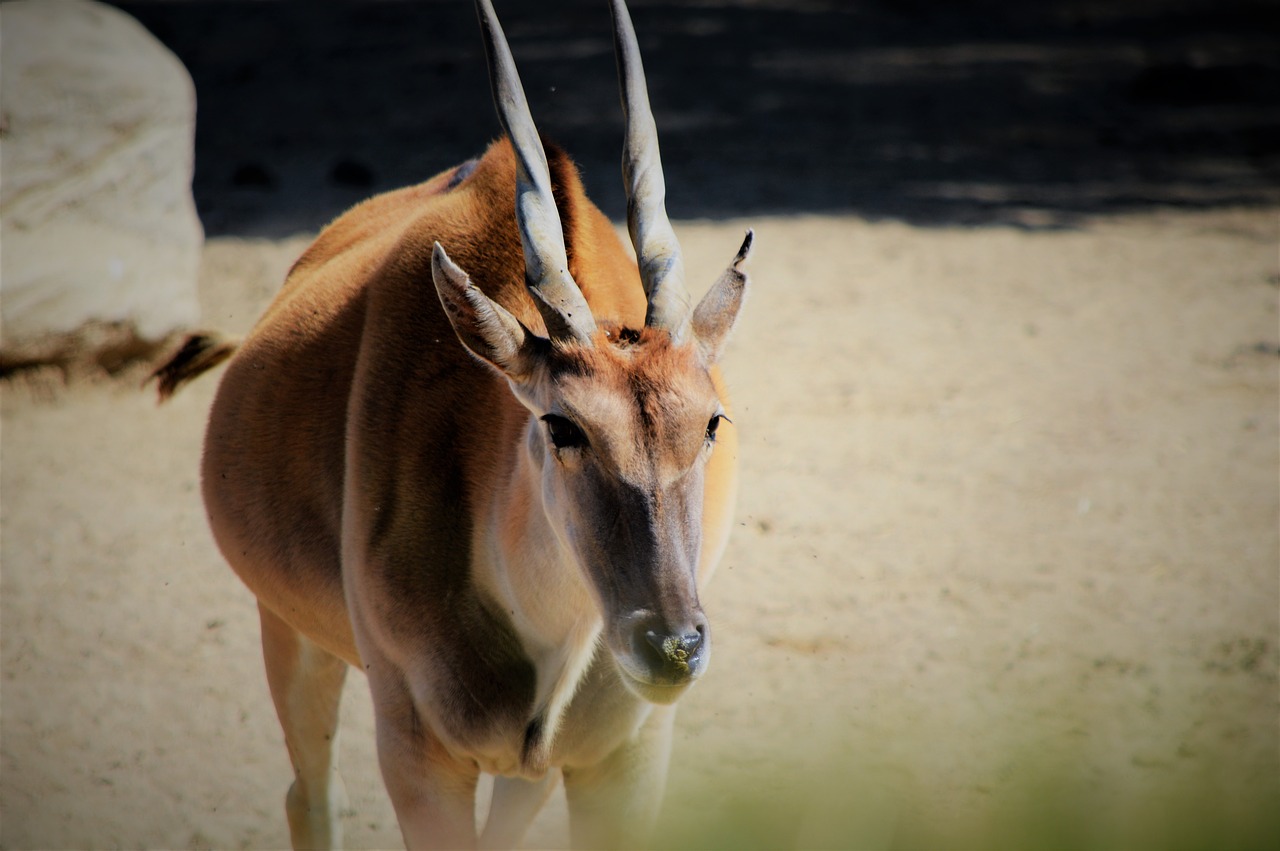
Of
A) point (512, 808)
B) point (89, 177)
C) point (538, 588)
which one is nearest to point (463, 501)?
point (538, 588)

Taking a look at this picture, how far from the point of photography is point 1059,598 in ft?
15.6

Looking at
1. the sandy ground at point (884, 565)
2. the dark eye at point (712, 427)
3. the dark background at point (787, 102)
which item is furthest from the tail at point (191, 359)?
the dark background at point (787, 102)

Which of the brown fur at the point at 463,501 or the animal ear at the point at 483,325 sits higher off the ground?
the animal ear at the point at 483,325

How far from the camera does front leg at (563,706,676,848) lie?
288cm

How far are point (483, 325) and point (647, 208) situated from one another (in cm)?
51

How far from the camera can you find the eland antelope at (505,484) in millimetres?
2236

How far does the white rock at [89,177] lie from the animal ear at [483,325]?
183 inches

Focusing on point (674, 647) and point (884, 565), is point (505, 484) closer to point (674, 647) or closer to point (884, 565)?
point (674, 647)

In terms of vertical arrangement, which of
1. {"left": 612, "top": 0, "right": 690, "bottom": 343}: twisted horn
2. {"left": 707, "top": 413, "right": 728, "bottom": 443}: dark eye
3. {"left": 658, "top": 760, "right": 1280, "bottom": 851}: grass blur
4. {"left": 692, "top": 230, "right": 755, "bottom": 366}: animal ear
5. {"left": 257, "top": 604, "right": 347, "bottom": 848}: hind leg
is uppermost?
{"left": 658, "top": 760, "right": 1280, "bottom": 851}: grass blur

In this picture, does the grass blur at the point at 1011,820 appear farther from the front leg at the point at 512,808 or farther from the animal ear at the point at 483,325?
the front leg at the point at 512,808

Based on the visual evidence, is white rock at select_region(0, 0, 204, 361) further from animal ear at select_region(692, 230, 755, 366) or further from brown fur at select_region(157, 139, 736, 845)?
animal ear at select_region(692, 230, 755, 366)

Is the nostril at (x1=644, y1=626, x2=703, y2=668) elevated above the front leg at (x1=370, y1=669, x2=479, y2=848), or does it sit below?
above

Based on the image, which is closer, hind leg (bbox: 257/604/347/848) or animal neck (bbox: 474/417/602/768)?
animal neck (bbox: 474/417/602/768)

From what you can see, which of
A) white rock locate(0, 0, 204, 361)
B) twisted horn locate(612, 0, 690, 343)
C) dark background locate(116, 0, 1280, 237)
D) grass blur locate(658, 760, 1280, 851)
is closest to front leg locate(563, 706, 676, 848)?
twisted horn locate(612, 0, 690, 343)
